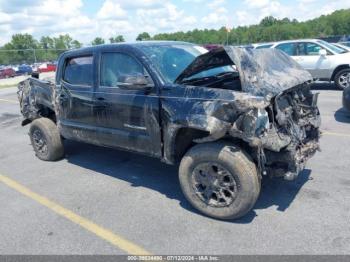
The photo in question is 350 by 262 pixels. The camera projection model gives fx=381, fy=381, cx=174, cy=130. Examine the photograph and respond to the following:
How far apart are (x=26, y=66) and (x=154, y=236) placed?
138 feet

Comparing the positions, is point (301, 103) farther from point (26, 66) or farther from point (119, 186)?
point (26, 66)

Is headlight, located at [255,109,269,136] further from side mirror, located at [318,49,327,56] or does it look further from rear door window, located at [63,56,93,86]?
side mirror, located at [318,49,327,56]

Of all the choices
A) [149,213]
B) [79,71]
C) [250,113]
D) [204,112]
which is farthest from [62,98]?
[250,113]

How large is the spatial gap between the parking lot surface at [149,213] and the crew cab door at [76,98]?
69 centimetres

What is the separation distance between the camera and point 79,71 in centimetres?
560

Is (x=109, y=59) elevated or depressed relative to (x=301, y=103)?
elevated

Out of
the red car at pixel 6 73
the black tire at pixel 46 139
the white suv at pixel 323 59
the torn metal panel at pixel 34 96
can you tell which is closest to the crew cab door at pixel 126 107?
the black tire at pixel 46 139

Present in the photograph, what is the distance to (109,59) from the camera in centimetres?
505

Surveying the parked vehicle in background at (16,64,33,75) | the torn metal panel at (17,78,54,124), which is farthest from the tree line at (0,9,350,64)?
the torn metal panel at (17,78,54,124)

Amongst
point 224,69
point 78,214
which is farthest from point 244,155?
point 78,214

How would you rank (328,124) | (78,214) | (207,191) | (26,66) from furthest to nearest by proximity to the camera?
(26,66) → (328,124) → (78,214) → (207,191)

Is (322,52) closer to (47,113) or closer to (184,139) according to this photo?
(47,113)

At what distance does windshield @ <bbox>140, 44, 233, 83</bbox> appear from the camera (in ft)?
14.9

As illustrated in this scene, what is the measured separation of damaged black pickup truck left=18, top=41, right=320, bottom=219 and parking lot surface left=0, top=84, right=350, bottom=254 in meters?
0.37
